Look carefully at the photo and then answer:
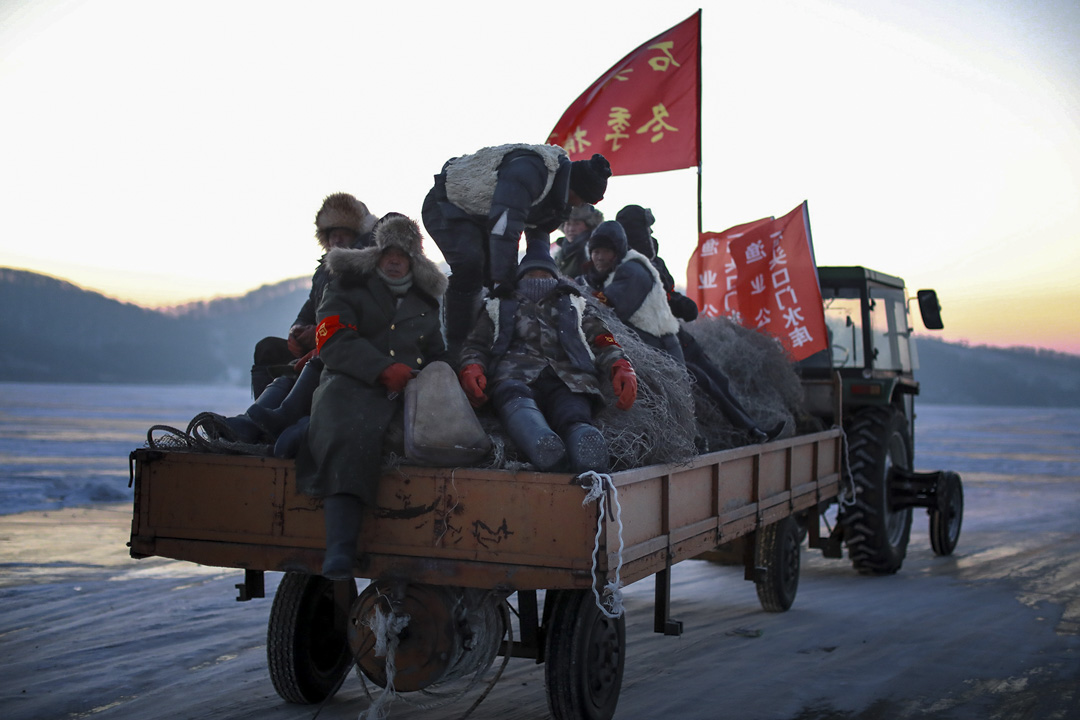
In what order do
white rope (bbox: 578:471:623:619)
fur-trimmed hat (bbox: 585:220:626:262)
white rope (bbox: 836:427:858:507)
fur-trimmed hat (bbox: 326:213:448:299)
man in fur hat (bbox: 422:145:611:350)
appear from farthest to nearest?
white rope (bbox: 836:427:858:507), fur-trimmed hat (bbox: 585:220:626:262), man in fur hat (bbox: 422:145:611:350), fur-trimmed hat (bbox: 326:213:448:299), white rope (bbox: 578:471:623:619)

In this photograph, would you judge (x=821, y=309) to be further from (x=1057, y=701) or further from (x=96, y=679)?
(x=96, y=679)

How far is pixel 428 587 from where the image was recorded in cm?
341

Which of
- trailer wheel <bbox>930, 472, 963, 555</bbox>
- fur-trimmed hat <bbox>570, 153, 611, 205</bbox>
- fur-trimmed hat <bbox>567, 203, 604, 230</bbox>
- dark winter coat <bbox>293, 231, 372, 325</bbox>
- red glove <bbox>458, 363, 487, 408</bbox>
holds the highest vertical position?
fur-trimmed hat <bbox>567, 203, 604, 230</bbox>

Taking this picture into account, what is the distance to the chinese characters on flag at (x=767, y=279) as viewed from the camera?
7.57 metres

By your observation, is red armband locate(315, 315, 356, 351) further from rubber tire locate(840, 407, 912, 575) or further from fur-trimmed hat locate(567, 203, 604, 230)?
rubber tire locate(840, 407, 912, 575)

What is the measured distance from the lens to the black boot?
3.90m

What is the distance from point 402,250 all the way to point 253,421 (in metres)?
1.02

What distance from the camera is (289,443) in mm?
3633

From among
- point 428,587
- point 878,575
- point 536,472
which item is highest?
point 536,472

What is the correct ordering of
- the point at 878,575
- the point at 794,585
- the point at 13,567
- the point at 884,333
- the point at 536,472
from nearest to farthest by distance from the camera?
the point at 536,472 → the point at 794,585 → the point at 13,567 → the point at 878,575 → the point at 884,333

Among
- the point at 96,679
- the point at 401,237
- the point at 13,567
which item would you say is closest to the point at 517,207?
the point at 401,237

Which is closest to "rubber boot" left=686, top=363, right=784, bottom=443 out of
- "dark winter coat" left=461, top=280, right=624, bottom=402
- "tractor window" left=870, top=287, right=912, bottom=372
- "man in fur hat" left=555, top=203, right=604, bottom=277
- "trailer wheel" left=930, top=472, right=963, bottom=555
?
"man in fur hat" left=555, top=203, right=604, bottom=277

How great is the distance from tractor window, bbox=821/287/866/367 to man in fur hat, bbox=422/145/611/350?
4.32 meters

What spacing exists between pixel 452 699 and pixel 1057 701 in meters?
2.95
